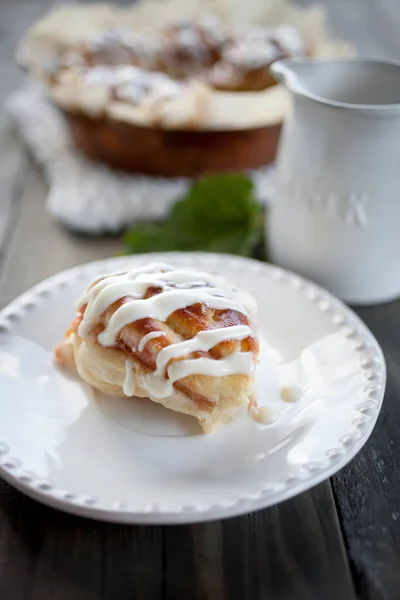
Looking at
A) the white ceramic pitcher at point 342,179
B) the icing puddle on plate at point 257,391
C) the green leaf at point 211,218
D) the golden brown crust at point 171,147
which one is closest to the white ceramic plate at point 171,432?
the icing puddle on plate at point 257,391

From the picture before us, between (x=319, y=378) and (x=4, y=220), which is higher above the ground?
(x=319, y=378)

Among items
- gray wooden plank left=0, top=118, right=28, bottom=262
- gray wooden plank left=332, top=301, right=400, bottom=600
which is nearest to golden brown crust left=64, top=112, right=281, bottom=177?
gray wooden plank left=0, top=118, right=28, bottom=262

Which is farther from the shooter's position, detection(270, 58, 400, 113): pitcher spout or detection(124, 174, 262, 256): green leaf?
detection(124, 174, 262, 256): green leaf

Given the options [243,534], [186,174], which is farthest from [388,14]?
[243,534]

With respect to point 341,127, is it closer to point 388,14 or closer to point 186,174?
point 186,174

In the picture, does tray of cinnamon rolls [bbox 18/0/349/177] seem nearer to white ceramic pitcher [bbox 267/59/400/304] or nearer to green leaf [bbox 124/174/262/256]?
green leaf [bbox 124/174/262/256]
